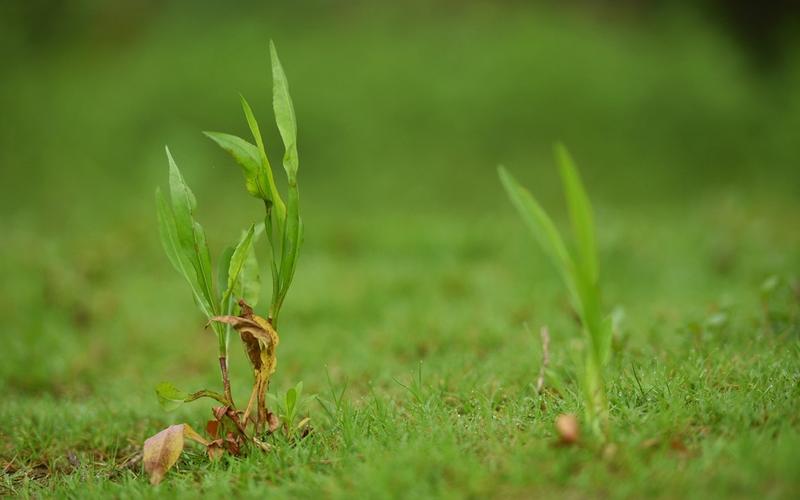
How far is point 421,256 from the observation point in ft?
12.4

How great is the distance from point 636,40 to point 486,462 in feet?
19.7

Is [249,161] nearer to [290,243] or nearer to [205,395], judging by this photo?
[290,243]

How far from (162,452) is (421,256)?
7.92 feet

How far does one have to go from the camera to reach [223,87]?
233 inches

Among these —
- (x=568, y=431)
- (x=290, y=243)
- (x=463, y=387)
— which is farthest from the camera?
(x=463, y=387)

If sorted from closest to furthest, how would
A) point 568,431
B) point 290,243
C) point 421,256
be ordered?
1. point 568,431
2. point 290,243
3. point 421,256

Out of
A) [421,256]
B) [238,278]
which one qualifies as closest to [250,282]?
[238,278]

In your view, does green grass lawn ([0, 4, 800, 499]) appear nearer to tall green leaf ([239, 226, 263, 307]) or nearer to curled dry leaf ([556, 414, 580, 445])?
curled dry leaf ([556, 414, 580, 445])

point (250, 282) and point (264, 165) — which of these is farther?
point (250, 282)

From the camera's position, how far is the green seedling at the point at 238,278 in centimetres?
147

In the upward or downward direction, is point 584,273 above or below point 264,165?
below

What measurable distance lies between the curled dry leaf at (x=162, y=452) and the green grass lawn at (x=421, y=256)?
4 centimetres

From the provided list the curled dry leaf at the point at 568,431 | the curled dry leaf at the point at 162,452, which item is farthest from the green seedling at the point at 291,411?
the curled dry leaf at the point at 568,431

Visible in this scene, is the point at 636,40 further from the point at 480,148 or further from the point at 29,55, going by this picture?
the point at 29,55
